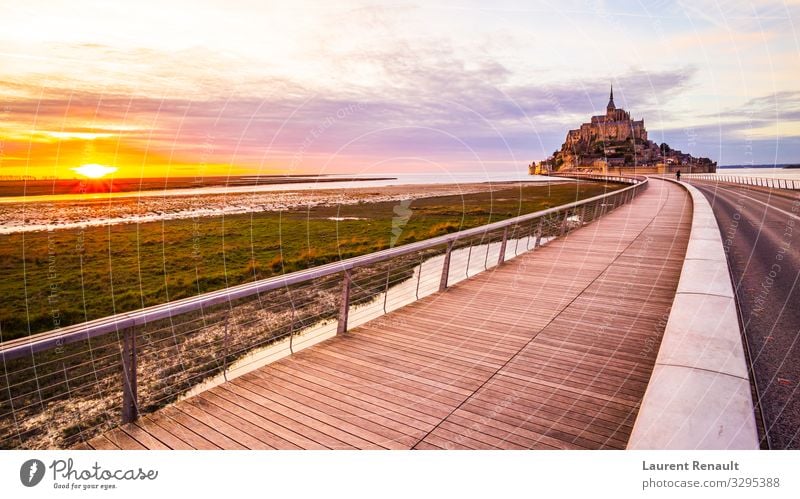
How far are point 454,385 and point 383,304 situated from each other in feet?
15.8

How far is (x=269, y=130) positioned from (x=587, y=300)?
5.36 meters

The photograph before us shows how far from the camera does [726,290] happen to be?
149 inches

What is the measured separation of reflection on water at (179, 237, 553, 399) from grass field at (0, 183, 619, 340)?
3587mm

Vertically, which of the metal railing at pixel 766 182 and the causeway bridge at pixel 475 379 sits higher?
the metal railing at pixel 766 182

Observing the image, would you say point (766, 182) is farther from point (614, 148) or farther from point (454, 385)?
point (614, 148)

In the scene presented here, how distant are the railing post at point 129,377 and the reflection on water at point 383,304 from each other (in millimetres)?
1753

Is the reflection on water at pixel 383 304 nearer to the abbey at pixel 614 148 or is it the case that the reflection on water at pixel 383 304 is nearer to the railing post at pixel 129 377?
the railing post at pixel 129 377

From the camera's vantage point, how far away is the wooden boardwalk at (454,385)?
3.46 metres

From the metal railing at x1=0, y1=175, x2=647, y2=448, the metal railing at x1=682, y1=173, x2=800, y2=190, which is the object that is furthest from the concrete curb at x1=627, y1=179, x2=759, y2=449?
the metal railing at x1=682, y1=173, x2=800, y2=190

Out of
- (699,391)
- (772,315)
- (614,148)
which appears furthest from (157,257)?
(614,148)

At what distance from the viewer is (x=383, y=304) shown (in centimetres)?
900

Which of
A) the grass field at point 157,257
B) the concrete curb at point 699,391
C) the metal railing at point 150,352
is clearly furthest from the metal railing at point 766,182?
the concrete curb at point 699,391

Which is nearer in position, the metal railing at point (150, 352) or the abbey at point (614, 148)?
the metal railing at point (150, 352)
